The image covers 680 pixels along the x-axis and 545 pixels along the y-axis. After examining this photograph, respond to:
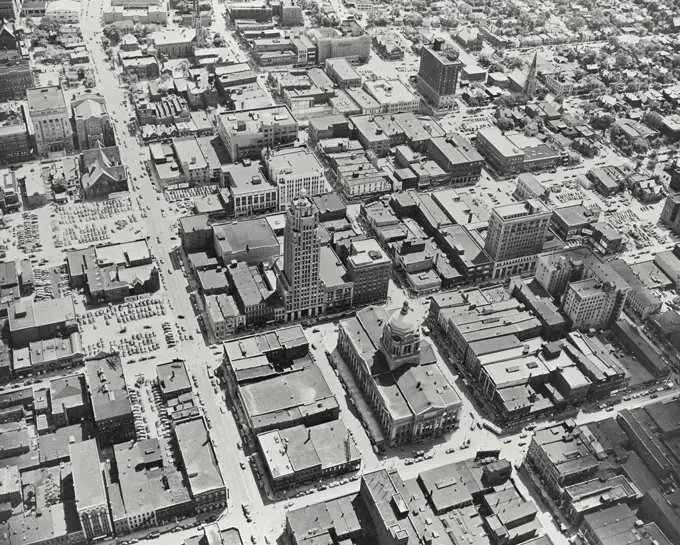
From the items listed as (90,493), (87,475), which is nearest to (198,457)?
(87,475)

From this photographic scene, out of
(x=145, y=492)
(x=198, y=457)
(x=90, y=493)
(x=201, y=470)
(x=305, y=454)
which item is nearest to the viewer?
(x=90, y=493)

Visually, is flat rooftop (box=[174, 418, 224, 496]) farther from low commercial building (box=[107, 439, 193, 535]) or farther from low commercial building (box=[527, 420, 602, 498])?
low commercial building (box=[527, 420, 602, 498])

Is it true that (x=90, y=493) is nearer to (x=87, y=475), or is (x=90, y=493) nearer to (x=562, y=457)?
(x=87, y=475)

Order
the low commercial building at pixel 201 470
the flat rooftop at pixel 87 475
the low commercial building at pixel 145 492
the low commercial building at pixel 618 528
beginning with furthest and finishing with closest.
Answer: the low commercial building at pixel 201 470 → the low commercial building at pixel 145 492 → the low commercial building at pixel 618 528 → the flat rooftop at pixel 87 475

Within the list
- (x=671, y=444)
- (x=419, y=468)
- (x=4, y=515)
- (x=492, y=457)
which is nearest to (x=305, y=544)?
(x=419, y=468)

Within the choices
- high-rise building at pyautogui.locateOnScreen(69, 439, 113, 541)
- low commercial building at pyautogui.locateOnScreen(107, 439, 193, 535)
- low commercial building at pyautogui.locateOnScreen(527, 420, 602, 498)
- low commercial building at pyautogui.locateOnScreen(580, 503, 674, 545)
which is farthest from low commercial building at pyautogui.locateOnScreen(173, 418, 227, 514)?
low commercial building at pyautogui.locateOnScreen(580, 503, 674, 545)

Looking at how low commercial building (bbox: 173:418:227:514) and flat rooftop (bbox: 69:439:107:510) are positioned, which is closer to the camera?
flat rooftop (bbox: 69:439:107:510)

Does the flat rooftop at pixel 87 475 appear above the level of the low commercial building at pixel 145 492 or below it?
above

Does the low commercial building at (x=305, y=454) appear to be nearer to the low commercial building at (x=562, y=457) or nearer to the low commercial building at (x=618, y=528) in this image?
the low commercial building at (x=562, y=457)

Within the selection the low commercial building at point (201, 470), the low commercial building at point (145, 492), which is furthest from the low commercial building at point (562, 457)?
the low commercial building at point (145, 492)
